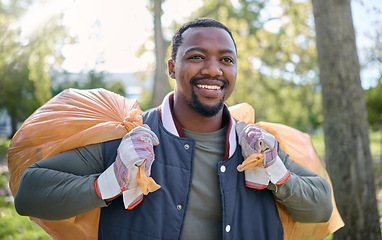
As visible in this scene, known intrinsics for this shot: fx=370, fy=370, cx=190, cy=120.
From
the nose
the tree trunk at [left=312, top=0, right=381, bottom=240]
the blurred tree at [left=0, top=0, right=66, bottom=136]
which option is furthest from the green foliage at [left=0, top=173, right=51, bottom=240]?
the nose

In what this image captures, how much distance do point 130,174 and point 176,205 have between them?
35cm

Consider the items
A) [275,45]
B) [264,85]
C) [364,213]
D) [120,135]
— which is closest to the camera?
[120,135]

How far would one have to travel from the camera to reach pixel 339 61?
13.2 feet

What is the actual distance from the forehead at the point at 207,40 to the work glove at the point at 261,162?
548 mm

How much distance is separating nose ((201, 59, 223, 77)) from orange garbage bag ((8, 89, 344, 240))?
0.48 m

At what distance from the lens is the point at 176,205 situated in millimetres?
2033

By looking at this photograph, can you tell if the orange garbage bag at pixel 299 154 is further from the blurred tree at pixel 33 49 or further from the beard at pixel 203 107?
the blurred tree at pixel 33 49

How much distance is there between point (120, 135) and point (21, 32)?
5.32 metres

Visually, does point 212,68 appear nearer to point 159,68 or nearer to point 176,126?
point 176,126

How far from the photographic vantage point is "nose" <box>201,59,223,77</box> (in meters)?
2.19

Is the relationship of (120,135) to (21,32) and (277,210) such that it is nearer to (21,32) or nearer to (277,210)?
(277,210)

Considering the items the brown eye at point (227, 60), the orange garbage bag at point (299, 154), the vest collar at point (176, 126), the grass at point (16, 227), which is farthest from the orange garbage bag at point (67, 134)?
the grass at point (16, 227)

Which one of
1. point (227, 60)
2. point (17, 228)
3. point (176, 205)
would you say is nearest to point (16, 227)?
point (17, 228)

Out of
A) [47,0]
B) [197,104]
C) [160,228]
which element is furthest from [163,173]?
[47,0]
